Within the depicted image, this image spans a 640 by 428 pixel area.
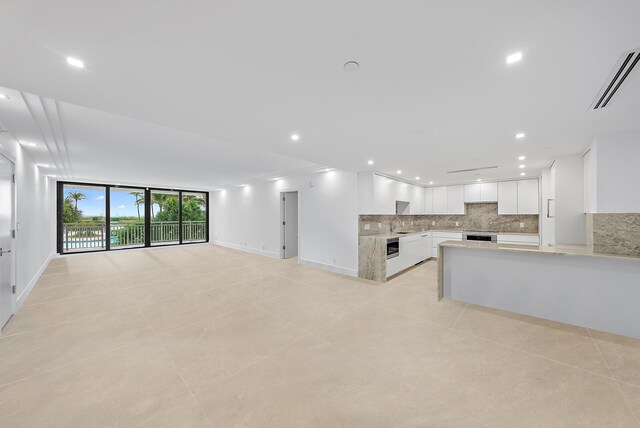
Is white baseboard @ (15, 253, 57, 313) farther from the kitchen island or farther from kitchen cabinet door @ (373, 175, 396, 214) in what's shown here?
the kitchen island

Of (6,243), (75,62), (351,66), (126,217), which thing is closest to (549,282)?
(351,66)

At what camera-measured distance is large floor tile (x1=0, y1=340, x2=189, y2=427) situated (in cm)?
165

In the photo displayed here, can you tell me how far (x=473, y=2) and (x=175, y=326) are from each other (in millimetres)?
3957

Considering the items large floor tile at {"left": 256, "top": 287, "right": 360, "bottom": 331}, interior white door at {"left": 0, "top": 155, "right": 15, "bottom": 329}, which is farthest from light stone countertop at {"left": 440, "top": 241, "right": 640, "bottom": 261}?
interior white door at {"left": 0, "top": 155, "right": 15, "bottom": 329}

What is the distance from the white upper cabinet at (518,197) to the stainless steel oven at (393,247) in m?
3.29

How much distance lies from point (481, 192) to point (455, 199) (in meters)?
0.69

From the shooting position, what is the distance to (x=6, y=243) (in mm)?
3125

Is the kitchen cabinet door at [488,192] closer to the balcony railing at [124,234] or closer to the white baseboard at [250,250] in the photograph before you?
the white baseboard at [250,250]

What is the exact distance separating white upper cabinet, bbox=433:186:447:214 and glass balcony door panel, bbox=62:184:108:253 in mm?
11521

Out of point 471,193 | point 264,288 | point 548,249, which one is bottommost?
point 264,288

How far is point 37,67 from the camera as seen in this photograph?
1604 mm

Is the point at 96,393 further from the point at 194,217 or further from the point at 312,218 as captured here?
the point at 194,217

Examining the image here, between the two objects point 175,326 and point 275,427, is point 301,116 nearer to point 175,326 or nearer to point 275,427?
point 275,427

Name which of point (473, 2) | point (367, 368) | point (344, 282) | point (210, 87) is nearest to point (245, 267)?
point (344, 282)
